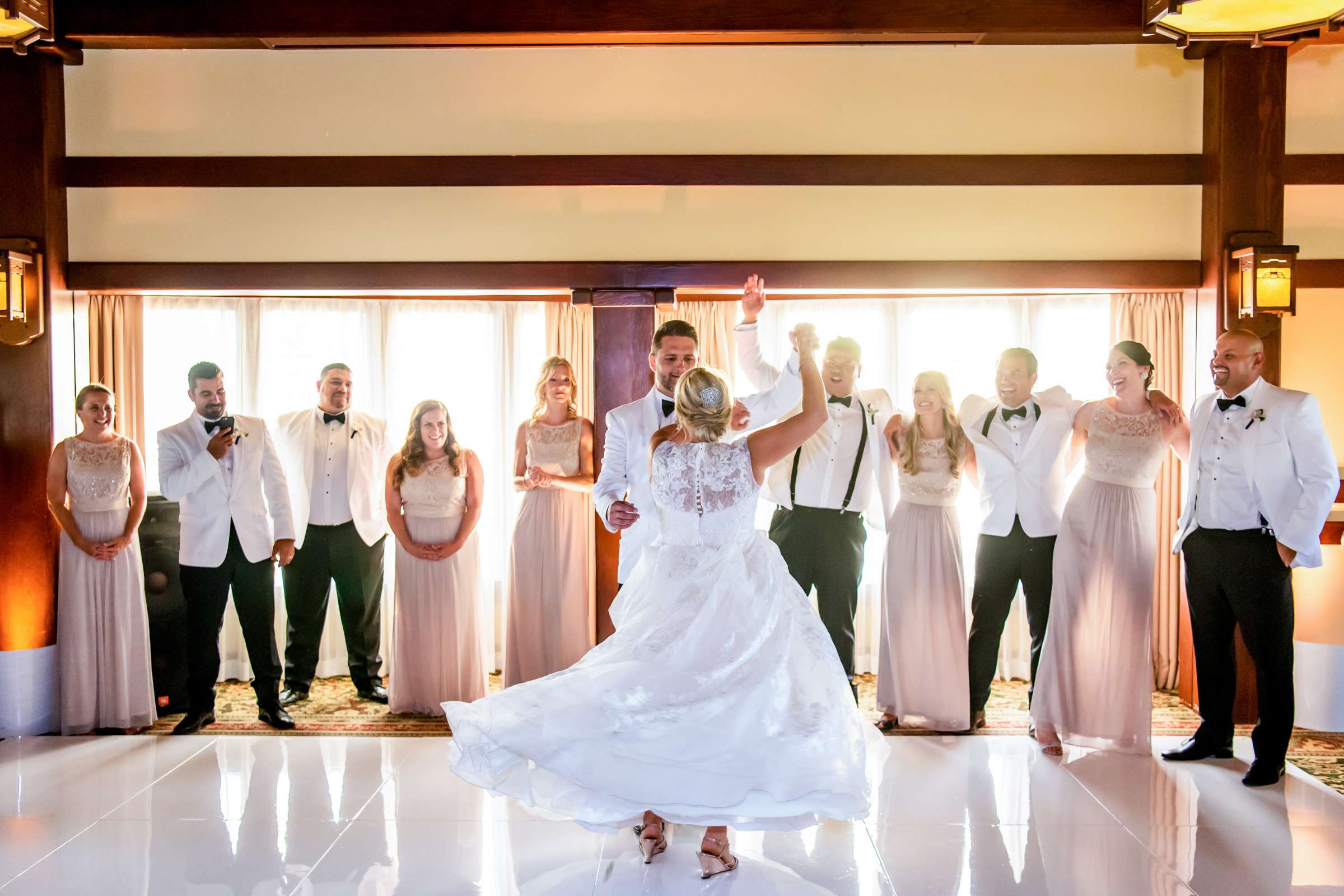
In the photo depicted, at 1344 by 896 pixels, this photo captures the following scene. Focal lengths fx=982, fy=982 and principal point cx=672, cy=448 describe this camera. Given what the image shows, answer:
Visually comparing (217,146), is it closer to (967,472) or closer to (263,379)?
(263,379)

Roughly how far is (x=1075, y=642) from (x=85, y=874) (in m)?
4.24

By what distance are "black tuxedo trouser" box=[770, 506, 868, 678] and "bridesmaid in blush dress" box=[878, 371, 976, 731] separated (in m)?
0.21

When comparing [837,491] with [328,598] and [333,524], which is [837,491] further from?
[328,598]

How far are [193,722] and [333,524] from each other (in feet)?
4.20

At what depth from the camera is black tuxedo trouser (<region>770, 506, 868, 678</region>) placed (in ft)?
16.5

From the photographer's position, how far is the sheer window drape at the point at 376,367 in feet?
20.7

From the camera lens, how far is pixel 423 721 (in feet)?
17.6

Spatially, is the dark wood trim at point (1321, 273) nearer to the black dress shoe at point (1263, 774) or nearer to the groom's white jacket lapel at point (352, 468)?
the black dress shoe at point (1263, 774)

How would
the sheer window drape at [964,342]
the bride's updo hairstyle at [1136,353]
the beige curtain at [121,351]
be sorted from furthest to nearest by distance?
the sheer window drape at [964,342] < the beige curtain at [121,351] < the bride's updo hairstyle at [1136,353]

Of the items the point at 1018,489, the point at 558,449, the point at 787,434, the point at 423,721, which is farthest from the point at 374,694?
the point at 1018,489

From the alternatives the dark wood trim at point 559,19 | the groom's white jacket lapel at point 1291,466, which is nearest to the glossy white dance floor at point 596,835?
the groom's white jacket lapel at point 1291,466

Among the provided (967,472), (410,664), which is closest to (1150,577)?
(967,472)
